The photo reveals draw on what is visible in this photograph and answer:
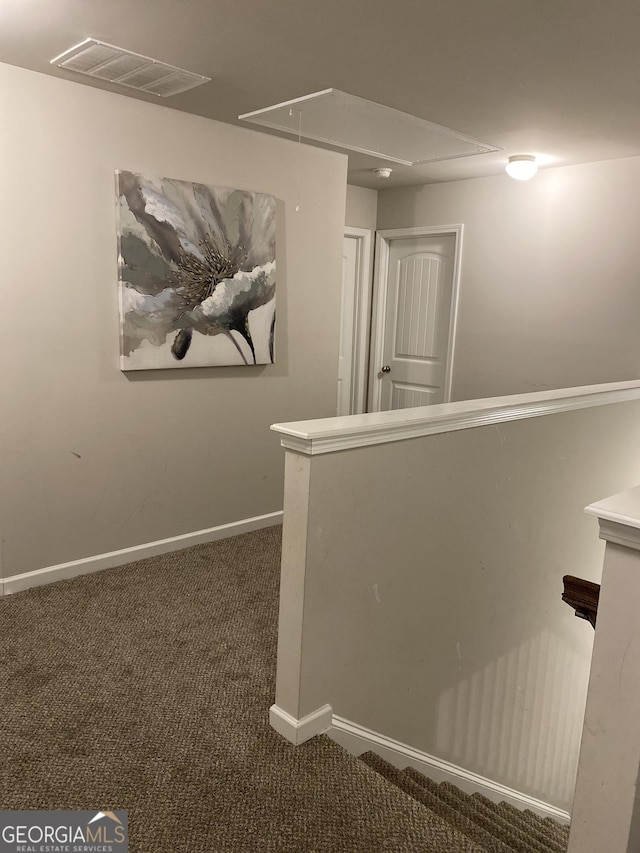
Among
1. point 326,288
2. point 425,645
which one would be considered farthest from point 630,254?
point 425,645

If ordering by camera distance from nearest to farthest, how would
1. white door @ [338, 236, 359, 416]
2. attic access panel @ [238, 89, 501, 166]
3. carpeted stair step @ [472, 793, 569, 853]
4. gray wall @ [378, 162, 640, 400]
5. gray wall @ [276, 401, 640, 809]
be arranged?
gray wall @ [276, 401, 640, 809], carpeted stair step @ [472, 793, 569, 853], attic access panel @ [238, 89, 501, 166], gray wall @ [378, 162, 640, 400], white door @ [338, 236, 359, 416]

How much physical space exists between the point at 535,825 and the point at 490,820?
1.69ft

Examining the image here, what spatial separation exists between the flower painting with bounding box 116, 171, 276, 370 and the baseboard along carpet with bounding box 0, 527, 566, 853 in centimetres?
120

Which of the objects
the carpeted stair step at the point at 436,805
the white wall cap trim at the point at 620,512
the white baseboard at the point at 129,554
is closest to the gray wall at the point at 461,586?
the carpeted stair step at the point at 436,805

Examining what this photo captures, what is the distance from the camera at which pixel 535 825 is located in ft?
9.23

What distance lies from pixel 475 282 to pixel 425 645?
274 centimetres

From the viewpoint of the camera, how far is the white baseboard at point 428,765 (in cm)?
222

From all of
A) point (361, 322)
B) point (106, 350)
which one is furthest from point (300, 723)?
point (361, 322)

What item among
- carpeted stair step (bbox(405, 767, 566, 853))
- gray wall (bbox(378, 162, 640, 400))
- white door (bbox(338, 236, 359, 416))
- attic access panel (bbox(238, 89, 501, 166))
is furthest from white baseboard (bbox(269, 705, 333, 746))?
white door (bbox(338, 236, 359, 416))

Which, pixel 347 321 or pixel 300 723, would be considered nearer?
pixel 300 723

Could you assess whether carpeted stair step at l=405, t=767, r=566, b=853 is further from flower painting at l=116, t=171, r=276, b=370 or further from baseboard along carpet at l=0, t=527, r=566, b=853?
flower painting at l=116, t=171, r=276, b=370

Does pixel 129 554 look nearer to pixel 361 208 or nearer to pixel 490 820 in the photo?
pixel 490 820

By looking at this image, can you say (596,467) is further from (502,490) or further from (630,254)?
(630,254)

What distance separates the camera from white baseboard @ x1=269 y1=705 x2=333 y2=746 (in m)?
2.07
